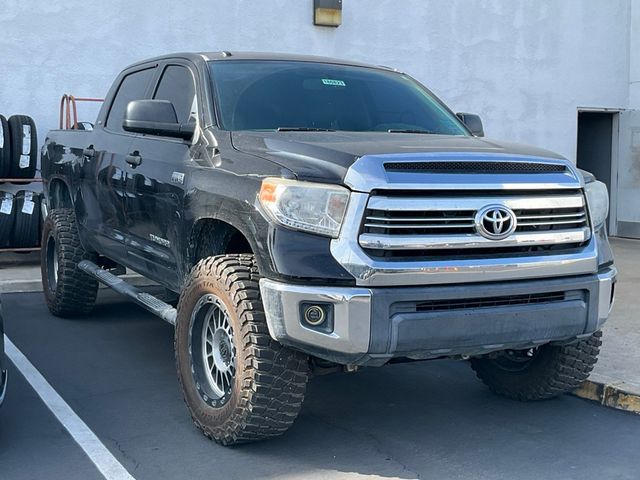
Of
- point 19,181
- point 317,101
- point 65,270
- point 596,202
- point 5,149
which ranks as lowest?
point 65,270

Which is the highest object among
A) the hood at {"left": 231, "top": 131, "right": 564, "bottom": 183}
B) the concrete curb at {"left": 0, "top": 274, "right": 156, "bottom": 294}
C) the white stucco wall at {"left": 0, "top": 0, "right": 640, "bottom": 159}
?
the white stucco wall at {"left": 0, "top": 0, "right": 640, "bottom": 159}

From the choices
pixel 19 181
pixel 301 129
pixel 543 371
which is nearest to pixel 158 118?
pixel 301 129

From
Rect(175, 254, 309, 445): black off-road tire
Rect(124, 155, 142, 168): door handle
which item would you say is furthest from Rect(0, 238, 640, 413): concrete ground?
Rect(124, 155, 142, 168): door handle

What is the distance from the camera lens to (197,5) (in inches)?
437

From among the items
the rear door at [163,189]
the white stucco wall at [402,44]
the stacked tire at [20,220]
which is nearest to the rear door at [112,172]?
the rear door at [163,189]

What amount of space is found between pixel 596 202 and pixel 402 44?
8549mm

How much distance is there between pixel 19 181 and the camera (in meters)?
9.96

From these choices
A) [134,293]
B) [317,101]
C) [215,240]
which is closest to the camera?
[215,240]

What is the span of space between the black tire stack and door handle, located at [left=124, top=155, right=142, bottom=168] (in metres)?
4.66

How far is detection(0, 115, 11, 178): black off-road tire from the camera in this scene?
964 cm

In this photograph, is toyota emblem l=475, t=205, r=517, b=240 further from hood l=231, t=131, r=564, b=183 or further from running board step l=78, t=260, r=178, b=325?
running board step l=78, t=260, r=178, b=325

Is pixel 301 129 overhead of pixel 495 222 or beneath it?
overhead

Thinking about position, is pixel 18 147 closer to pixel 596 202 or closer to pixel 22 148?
pixel 22 148

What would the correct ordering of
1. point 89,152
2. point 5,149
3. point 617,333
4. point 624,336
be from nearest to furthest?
point 89,152 → point 624,336 → point 617,333 → point 5,149
